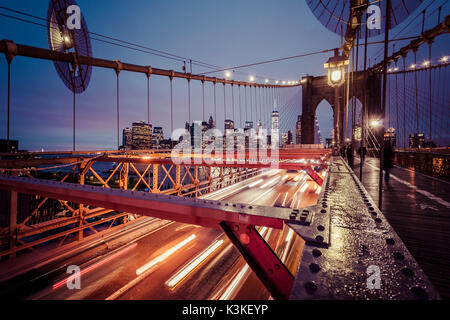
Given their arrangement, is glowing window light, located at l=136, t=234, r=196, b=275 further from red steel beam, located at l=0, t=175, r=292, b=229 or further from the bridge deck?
the bridge deck

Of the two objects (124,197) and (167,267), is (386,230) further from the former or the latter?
(167,267)

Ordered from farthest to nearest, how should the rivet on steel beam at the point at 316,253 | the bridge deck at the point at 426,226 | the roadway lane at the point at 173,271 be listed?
the roadway lane at the point at 173,271 < the bridge deck at the point at 426,226 < the rivet on steel beam at the point at 316,253

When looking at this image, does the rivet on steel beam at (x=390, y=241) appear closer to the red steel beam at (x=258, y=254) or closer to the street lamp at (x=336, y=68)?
the red steel beam at (x=258, y=254)

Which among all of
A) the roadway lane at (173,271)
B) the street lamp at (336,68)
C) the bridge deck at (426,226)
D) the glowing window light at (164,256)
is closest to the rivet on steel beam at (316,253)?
the bridge deck at (426,226)

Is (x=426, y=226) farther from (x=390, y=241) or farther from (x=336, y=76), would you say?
(x=336, y=76)

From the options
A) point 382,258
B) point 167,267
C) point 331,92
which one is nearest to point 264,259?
point 382,258

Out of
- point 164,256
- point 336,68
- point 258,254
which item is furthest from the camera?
point 336,68

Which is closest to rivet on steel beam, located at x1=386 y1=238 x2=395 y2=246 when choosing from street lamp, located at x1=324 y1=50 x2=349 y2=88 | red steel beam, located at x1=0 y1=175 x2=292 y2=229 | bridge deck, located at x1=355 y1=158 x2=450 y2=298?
red steel beam, located at x1=0 y1=175 x2=292 y2=229

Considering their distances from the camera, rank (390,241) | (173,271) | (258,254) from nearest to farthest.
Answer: (390,241) < (258,254) < (173,271)

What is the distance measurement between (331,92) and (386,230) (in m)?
31.0

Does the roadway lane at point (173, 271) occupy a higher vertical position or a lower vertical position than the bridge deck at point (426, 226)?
lower

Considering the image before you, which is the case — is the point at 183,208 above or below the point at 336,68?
below

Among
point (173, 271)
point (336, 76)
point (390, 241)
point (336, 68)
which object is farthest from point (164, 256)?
point (336, 68)

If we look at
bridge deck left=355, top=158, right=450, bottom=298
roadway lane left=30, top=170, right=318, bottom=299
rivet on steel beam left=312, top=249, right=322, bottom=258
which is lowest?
roadway lane left=30, top=170, right=318, bottom=299
